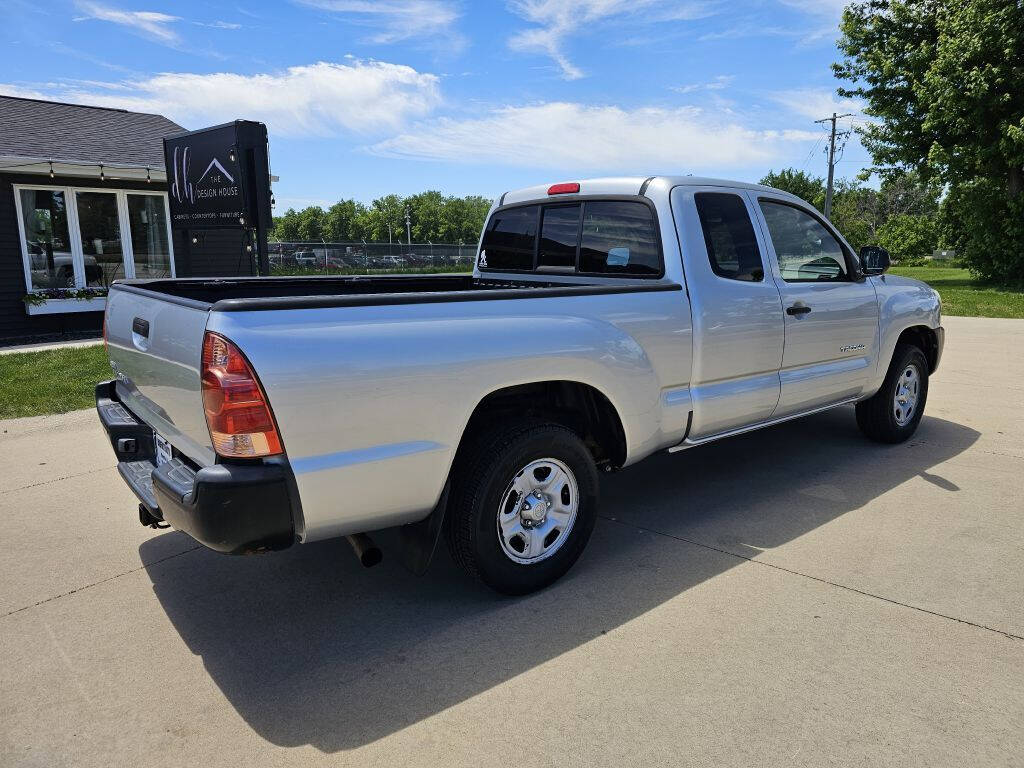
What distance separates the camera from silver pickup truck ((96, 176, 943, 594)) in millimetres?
2570

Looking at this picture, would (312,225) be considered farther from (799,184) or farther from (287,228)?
(799,184)

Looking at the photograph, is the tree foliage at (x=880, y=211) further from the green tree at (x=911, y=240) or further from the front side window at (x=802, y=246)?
the front side window at (x=802, y=246)

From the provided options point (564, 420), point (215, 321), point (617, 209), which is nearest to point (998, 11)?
point (617, 209)

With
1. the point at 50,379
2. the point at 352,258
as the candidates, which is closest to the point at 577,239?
the point at 50,379

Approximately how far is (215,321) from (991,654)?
3180 mm

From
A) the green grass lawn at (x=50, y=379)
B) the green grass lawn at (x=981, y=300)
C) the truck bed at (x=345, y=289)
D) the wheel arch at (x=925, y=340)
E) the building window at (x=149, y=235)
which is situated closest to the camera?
the truck bed at (x=345, y=289)

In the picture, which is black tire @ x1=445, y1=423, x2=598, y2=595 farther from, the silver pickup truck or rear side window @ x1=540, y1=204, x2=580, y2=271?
rear side window @ x1=540, y1=204, x2=580, y2=271

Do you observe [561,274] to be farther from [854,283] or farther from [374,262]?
[374,262]

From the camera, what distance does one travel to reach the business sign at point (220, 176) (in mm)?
10180

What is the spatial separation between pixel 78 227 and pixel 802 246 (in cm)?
1327

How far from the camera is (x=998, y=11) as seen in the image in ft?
62.2

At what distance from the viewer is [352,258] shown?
3334cm

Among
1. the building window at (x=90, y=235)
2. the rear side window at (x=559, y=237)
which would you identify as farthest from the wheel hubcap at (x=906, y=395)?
the building window at (x=90, y=235)

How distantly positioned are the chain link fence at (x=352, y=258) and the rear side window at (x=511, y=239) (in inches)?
920
